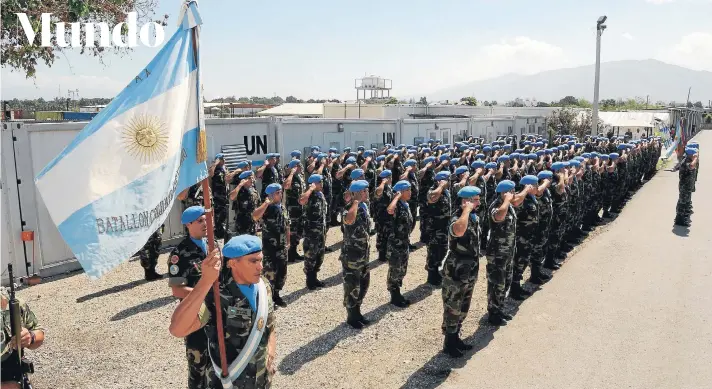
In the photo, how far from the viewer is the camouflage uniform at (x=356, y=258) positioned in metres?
6.60

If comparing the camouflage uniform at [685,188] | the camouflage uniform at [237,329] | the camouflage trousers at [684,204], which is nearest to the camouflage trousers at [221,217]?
the camouflage uniform at [237,329]

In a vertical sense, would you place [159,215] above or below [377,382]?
above

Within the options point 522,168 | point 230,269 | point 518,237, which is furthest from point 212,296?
point 522,168

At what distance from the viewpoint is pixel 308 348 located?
6.19 metres

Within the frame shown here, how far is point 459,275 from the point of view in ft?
19.1

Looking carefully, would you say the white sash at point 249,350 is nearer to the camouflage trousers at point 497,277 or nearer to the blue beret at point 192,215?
the blue beret at point 192,215

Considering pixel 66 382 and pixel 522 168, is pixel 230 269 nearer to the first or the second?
pixel 66 382

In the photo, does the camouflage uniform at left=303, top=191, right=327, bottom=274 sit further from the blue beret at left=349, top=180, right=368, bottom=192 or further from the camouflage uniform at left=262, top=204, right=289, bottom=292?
the blue beret at left=349, top=180, right=368, bottom=192

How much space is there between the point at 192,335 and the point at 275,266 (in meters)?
3.40

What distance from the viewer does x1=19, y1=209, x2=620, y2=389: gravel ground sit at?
554 centimetres

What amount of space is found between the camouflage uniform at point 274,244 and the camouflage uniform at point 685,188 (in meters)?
9.98

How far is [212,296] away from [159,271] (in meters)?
6.60

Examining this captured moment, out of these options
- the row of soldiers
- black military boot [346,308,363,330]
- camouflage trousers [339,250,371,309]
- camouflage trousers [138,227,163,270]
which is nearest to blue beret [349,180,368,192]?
the row of soldiers

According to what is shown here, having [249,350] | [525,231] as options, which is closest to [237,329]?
[249,350]
